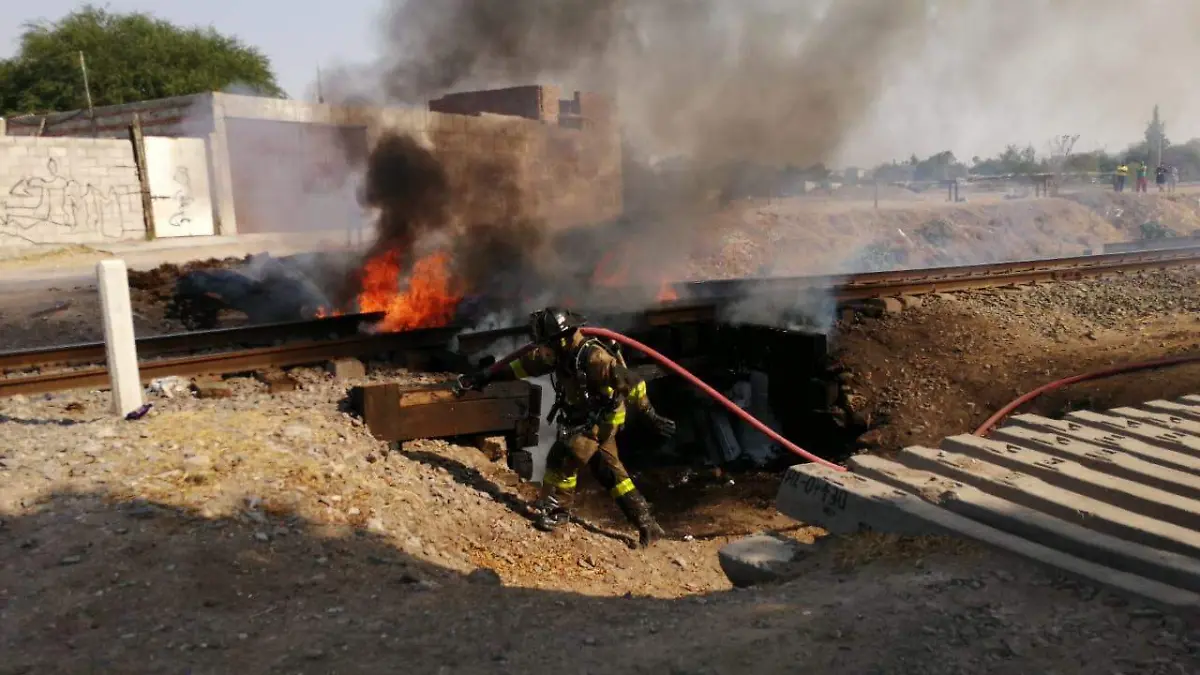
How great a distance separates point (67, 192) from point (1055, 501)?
21.0m

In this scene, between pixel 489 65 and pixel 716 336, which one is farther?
pixel 489 65

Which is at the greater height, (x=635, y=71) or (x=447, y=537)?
(x=635, y=71)

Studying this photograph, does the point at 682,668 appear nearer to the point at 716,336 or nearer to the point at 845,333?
the point at 716,336

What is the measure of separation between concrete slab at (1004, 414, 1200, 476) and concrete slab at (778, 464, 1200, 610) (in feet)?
4.44

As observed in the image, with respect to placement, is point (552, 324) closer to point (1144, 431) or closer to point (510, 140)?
point (1144, 431)

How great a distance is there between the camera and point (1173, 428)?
5145 millimetres

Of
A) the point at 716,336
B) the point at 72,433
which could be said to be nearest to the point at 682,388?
the point at 716,336

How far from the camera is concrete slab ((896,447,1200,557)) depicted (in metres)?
3.45

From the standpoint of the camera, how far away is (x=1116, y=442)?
4820mm

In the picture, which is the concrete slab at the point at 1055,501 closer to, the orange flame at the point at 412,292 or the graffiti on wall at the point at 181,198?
the orange flame at the point at 412,292

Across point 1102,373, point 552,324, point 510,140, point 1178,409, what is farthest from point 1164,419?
point 510,140

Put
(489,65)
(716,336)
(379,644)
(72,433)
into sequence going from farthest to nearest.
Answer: (489,65) → (716,336) → (72,433) → (379,644)

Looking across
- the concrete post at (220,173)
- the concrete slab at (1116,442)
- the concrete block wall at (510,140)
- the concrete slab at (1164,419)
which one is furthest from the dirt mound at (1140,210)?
the concrete slab at (1116,442)

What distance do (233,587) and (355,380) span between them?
3531 mm
